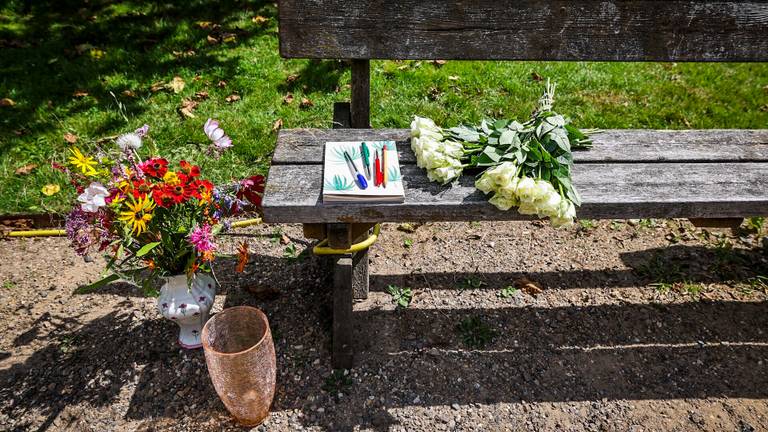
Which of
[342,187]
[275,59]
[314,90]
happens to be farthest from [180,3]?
[342,187]

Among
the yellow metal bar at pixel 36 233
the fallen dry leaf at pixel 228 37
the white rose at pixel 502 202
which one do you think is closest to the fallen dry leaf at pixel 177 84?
the fallen dry leaf at pixel 228 37

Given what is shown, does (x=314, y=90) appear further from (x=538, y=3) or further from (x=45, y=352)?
(x=45, y=352)

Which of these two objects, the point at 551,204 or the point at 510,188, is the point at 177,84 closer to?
the point at 510,188

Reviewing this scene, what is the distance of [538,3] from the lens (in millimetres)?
2746

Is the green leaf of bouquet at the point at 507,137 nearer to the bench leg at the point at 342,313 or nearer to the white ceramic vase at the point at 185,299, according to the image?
the bench leg at the point at 342,313

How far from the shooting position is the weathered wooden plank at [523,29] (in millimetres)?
2719

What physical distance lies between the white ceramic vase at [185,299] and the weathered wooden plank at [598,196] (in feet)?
2.08

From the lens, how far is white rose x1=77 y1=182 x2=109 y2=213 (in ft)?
6.65

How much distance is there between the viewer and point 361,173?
7.48 feet

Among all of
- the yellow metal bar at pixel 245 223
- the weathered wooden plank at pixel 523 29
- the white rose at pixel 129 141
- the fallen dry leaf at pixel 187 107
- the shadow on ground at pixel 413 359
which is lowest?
the shadow on ground at pixel 413 359

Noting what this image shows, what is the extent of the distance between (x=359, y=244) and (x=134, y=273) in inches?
39.4

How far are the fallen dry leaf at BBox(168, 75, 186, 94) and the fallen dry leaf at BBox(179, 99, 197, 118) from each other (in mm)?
186

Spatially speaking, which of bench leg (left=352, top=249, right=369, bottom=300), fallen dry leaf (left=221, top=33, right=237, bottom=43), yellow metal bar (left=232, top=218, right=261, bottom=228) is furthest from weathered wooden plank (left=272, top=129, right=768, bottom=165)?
fallen dry leaf (left=221, top=33, right=237, bottom=43)

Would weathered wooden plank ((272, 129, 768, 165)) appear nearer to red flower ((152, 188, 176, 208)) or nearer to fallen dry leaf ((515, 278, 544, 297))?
red flower ((152, 188, 176, 208))
